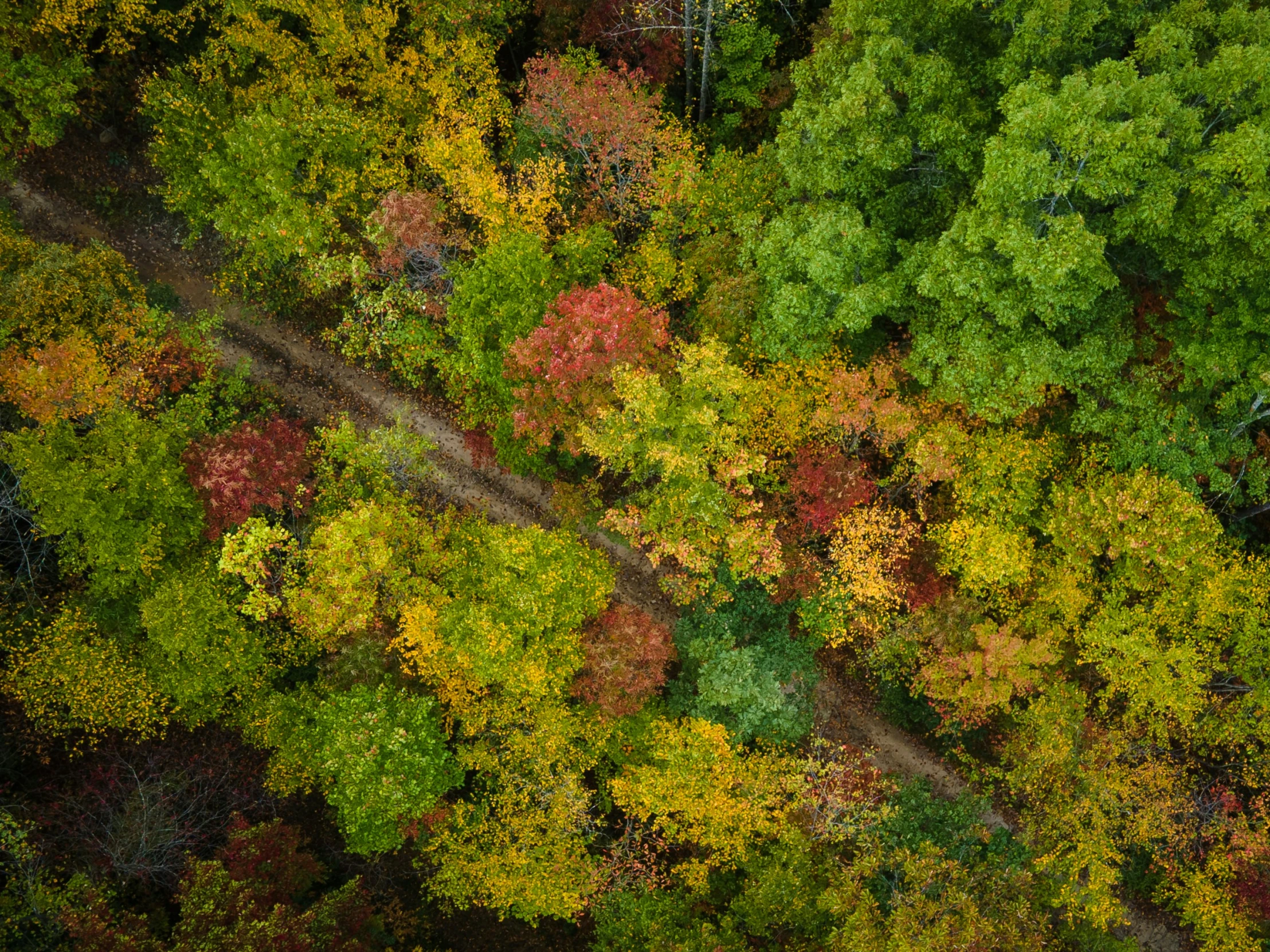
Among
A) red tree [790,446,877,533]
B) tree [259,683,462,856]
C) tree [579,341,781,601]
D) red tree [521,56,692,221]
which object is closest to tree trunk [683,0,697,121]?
red tree [521,56,692,221]

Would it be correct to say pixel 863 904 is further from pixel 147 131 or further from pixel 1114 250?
pixel 147 131

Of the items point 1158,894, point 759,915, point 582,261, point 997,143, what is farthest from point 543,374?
point 1158,894

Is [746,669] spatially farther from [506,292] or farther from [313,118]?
[313,118]

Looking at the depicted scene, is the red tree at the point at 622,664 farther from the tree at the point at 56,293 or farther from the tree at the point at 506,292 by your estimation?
the tree at the point at 56,293

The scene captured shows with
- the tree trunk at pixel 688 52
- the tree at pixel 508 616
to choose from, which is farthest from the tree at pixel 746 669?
the tree trunk at pixel 688 52

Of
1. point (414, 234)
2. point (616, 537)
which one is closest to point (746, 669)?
point (616, 537)

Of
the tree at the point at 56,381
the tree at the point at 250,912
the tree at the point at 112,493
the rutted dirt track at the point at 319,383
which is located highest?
the rutted dirt track at the point at 319,383
